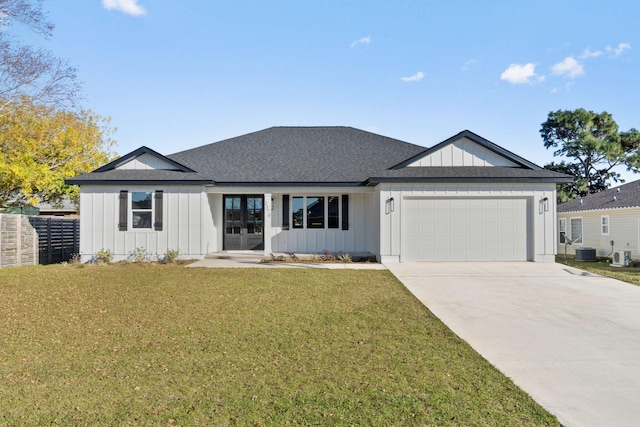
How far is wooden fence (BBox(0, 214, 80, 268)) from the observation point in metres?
11.5

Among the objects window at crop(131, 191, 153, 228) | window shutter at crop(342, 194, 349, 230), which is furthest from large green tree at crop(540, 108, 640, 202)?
window at crop(131, 191, 153, 228)

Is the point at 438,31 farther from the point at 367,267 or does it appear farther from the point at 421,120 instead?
the point at 367,267

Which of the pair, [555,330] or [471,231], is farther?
[471,231]

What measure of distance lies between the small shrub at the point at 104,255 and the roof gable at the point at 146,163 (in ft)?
A: 10.3

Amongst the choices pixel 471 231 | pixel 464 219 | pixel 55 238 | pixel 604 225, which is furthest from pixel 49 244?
pixel 604 225

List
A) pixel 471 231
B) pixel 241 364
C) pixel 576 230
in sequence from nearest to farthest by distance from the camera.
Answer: pixel 241 364
pixel 471 231
pixel 576 230

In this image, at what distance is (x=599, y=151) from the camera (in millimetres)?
27422

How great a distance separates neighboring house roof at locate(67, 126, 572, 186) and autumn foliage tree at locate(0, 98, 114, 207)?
238 inches

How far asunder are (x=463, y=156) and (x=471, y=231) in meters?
2.82

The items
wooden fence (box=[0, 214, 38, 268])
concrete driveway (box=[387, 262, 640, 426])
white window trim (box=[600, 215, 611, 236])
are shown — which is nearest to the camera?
concrete driveway (box=[387, 262, 640, 426])

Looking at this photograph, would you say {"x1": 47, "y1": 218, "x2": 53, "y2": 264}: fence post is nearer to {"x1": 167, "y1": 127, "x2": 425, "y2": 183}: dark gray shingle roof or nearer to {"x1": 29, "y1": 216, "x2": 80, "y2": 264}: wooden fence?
{"x1": 29, "y1": 216, "x2": 80, "y2": 264}: wooden fence

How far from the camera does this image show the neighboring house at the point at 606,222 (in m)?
15.8

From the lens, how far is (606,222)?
57.3ft

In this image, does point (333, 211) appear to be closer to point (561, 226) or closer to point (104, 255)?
point (104, 255)
